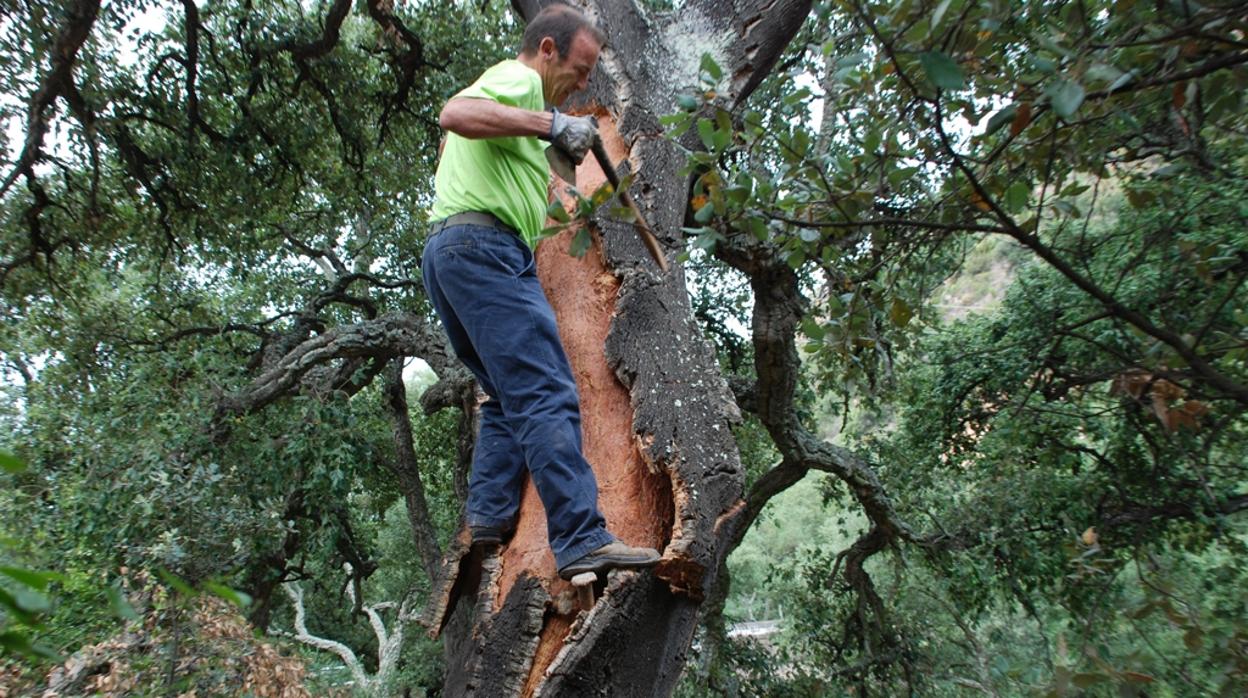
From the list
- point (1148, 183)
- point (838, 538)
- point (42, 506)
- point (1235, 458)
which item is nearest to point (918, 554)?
point (1235, 458)

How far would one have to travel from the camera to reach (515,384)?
2441mm

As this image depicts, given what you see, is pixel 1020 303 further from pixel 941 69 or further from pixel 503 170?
pixel 941 69

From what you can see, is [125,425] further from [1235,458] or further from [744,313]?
[1235,458]

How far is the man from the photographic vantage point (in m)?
2.32

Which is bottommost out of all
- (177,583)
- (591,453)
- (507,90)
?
(177,583)

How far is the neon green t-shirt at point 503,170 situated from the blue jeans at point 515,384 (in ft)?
0.28

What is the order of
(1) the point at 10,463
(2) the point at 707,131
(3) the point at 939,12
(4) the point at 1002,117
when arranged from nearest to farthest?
1. (1) the point at 10,463
2. (3) the point at 939,12
3. (4) the point at 1002,117
4. (2) the point at 707,131

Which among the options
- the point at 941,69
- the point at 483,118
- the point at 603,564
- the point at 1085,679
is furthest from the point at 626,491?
the point at 941,69

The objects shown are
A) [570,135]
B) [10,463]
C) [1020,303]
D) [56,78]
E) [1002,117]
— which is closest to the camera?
[10,463]

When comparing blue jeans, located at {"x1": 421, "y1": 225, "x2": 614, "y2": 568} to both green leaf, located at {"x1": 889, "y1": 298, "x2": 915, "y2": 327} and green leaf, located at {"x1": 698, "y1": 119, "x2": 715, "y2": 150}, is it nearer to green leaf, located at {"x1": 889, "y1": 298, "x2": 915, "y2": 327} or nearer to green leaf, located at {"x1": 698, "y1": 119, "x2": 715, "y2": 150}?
green leaf, located at {"x1": 698, "y1": 119, "x2": 715, "y2": 150}

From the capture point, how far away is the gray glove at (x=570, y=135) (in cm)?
250

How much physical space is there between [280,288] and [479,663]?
7435 millimetres

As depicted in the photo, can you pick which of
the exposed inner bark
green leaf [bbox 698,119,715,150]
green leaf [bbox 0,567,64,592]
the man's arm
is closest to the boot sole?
the exposed inner bark

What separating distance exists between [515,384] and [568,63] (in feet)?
3.50
